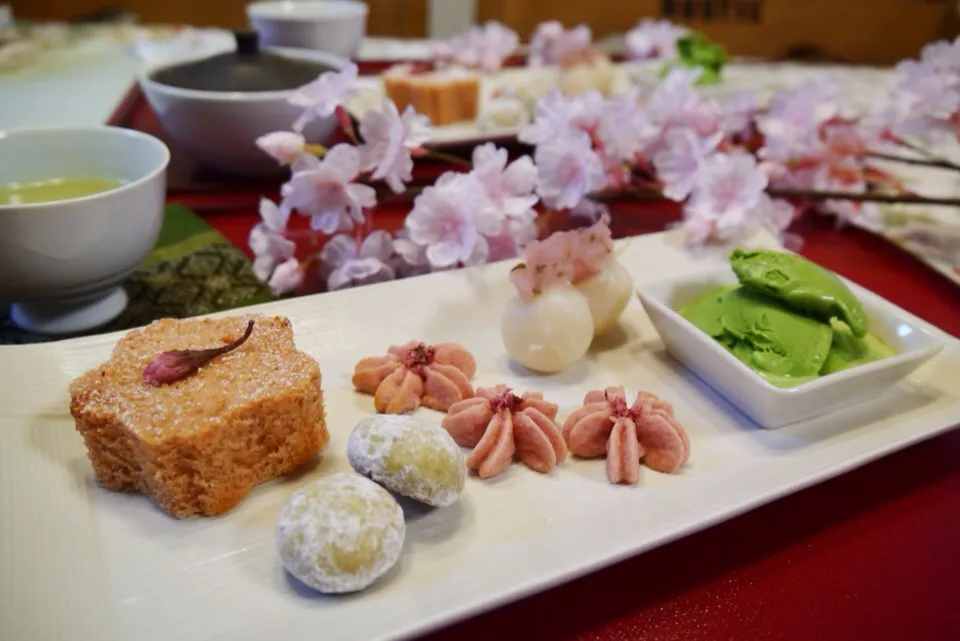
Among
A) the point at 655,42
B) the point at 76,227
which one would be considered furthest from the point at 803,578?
the point at 655,42

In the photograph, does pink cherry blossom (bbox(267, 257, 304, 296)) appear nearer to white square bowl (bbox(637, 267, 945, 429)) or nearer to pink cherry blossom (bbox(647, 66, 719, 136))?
white square bowl (bbox(637, 267, 945, 429))

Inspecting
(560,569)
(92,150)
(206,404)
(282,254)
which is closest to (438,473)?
(560,569)

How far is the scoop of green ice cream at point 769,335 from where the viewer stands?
1.26 meters

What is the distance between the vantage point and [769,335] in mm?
1292

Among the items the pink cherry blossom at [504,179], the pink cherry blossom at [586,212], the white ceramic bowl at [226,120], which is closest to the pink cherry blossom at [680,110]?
the pink cherry blossom at [586,212]

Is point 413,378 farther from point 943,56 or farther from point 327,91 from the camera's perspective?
point 943,56

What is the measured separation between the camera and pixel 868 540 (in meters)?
1.09

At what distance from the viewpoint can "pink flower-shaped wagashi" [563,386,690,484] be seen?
1126mm

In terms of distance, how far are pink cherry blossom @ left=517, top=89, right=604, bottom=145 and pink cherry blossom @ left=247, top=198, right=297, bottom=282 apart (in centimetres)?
59

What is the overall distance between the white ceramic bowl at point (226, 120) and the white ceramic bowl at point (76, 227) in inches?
11.9

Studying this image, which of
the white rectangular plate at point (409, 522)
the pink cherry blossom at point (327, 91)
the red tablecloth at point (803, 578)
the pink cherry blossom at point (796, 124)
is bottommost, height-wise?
the red tablecloth at point (803, 578)

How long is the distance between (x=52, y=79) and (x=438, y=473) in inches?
99.8

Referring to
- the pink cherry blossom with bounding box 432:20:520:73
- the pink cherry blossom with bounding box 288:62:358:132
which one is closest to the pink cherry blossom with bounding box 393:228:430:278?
the pink cherry blossom with bounding box 288:62:358:132

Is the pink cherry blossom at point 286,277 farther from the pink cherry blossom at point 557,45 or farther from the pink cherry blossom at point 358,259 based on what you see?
the pink cherry blossom at point 557,45
